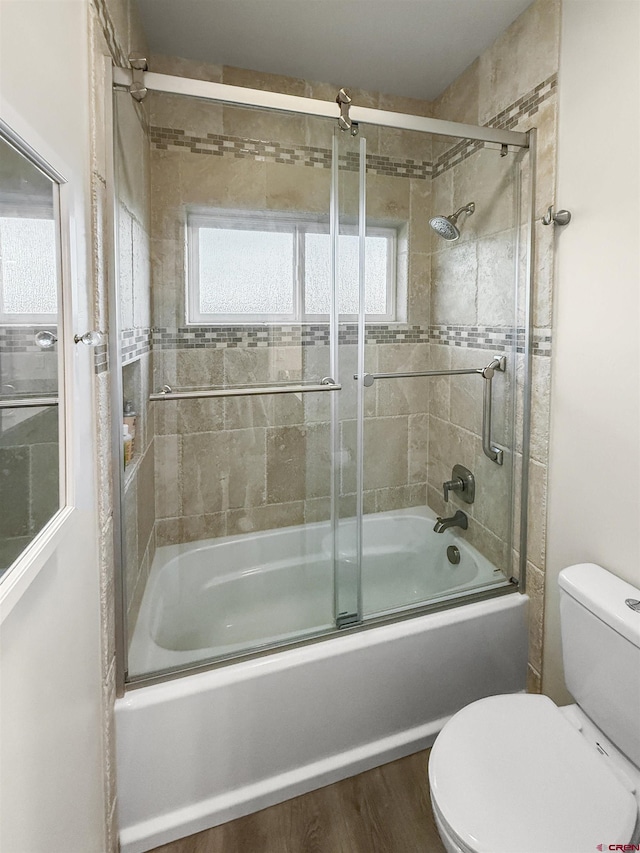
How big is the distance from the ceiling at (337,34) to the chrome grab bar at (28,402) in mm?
1614

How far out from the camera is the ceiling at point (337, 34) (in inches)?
64.9

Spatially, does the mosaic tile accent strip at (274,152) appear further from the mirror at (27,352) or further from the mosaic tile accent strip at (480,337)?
the mirror at (27,352)

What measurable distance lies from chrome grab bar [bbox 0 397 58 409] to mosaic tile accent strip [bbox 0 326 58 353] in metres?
0.07

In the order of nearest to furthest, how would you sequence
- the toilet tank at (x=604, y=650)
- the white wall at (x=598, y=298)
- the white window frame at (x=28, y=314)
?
the white window frame at (x=28, y=314)
the toilet tank at (x=604, y=650)
the white wall at (x=598, y=298)

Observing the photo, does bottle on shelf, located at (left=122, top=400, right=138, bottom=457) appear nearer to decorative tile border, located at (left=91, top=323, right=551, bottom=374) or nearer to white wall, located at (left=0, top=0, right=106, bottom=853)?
decorative tile border, located at (left=91, top=323, right=551, bottom=374)

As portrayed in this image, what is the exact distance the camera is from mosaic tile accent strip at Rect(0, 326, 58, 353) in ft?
2.06

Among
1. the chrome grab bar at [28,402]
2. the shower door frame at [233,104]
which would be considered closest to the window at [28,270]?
the chrome grab bar at [28,402]

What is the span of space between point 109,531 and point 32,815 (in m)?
0.62

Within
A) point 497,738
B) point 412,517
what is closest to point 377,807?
point 497,738

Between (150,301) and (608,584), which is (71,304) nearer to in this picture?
(150,301)

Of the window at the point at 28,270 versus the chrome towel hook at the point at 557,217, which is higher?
the chrome towel hook at the point at 557,217

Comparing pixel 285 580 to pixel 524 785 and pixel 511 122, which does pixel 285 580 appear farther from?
pixel 511 122

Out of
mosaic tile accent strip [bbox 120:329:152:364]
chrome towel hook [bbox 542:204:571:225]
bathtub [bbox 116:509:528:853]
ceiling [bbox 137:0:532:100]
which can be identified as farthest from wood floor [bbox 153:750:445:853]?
ceiling [bbox 137:0:532:100]

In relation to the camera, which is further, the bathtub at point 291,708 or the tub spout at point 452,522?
the tub spout at point 452,522
